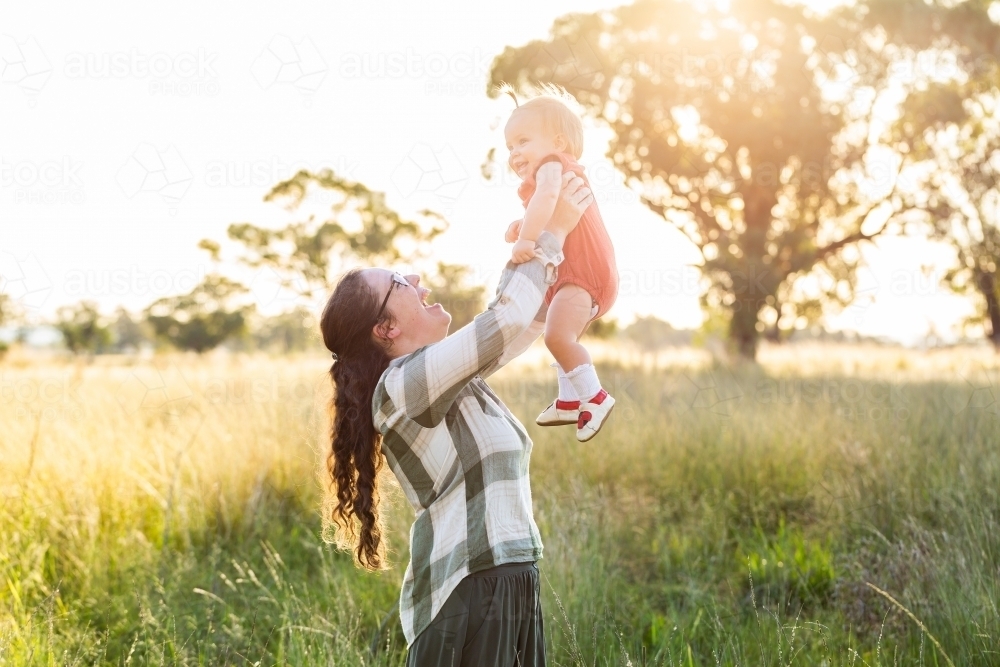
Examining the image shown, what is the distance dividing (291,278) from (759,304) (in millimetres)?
18551

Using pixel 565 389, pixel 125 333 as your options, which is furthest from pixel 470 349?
pixel 125 333

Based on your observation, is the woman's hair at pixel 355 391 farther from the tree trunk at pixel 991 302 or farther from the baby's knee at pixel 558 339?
the tree trunk at pixel 991 302

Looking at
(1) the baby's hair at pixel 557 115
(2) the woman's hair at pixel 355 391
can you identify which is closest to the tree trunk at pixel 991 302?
(1) the baby's hair at pixel 557 115

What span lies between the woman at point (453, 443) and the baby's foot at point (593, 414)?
0.53 ft

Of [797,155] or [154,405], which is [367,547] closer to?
[154,405]

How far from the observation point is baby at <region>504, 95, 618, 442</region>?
2.24 meters

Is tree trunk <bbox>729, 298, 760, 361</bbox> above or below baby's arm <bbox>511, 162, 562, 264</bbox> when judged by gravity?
below

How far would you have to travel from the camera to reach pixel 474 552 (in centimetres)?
194

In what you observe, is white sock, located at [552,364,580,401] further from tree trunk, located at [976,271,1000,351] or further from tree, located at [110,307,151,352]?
tree, located at [110,307,151,352]

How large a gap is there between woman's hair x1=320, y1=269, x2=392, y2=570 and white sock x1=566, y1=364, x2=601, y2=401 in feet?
1.73

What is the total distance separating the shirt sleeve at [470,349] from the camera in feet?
6.00

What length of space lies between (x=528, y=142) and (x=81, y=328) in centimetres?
4453

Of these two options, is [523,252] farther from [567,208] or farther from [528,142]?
[528,142]
